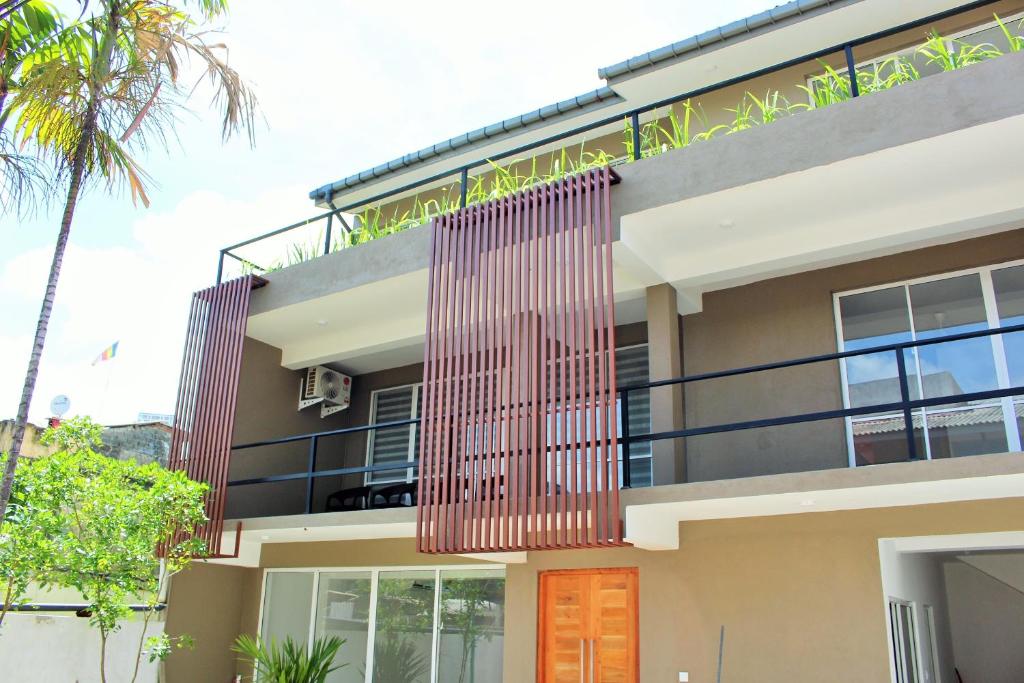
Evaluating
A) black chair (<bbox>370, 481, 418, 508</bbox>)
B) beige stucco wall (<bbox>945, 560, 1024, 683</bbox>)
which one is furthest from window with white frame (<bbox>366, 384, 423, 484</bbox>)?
beige stucco wall (<bbox>945, 560, 1024, 683</bbox>)

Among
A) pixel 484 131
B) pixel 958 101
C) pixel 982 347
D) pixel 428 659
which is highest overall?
pixel 484 131

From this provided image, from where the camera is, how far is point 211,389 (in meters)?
11.6

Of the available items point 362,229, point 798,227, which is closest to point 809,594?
point 798,227

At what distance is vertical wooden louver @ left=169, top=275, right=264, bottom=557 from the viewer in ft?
36.3

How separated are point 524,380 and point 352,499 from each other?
429cm

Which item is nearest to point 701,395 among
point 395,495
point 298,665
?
point 395,495

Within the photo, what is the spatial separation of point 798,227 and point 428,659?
6541 mm

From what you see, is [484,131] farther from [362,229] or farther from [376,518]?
[376,518]

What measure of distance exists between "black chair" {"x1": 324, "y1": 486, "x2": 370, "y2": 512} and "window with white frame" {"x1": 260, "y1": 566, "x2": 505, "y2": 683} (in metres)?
0.84

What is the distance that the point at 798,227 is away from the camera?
8.60 meters

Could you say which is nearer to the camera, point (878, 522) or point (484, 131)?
point (878, 522)

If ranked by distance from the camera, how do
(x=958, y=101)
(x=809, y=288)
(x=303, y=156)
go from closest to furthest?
(x=958, y=101) < (x=809, y=288) < (x=303, y=156)

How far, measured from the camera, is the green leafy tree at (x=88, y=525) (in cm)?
843

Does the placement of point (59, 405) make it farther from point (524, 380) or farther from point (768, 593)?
point (768, 593)
